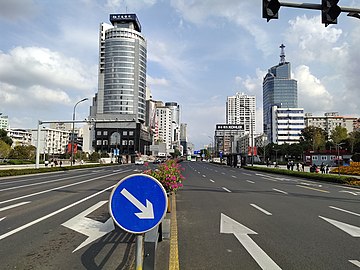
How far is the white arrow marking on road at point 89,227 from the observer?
693 centimetres

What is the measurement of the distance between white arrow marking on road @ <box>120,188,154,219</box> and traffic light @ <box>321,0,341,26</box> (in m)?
8.21

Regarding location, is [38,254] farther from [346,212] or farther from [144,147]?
[144,147]

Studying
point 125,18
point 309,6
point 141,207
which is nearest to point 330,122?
point 125,18

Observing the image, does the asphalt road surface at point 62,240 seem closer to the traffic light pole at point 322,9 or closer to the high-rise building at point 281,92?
the traffic light pole at point 322,9

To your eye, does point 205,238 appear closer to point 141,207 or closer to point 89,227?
point 89,227

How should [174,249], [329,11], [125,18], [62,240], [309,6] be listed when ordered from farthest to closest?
[125,18] < [309,6] < [329,11] < [62,240] < [174,249]

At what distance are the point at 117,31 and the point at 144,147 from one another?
53.1 m

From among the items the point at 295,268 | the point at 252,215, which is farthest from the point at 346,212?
the point at 295,268

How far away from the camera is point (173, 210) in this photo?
1051 cm

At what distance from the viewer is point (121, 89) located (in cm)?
13512

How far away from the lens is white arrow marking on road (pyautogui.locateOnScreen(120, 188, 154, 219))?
10.6 feet

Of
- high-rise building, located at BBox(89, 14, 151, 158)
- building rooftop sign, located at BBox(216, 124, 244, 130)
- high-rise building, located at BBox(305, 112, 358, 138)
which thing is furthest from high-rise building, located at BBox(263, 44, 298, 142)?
high-rise building, located at BBox(89, 14, 151, 158)

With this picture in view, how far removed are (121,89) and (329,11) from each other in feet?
429

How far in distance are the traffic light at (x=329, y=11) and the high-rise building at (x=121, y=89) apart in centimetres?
12269
